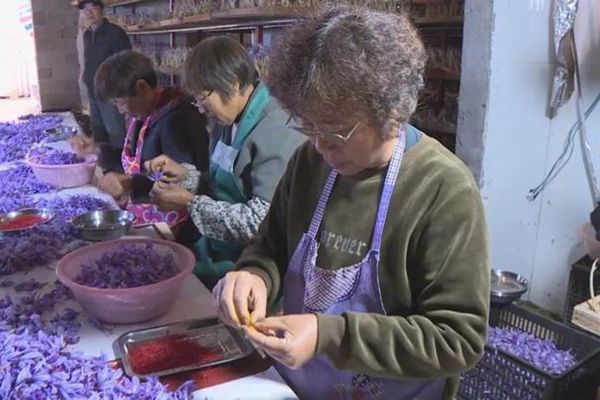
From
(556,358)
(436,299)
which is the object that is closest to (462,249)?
(436,299)

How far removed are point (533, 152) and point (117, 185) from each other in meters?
2.19

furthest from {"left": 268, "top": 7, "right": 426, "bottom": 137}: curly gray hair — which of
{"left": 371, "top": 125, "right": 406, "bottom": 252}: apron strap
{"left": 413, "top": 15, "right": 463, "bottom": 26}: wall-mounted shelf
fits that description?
{"left": 413, "top": 15, "right": 463, "bottom": 26}: wall-mounted shelf

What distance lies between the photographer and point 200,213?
1945mm

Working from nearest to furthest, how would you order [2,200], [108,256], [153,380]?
[153,380] < [108,256] < [2,200]

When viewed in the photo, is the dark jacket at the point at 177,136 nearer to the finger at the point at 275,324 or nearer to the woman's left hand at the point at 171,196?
the woman's left hand at the point at 171,196

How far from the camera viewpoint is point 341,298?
1.23 meters

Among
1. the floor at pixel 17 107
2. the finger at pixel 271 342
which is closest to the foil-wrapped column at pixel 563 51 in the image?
the finger at pixel 271 342

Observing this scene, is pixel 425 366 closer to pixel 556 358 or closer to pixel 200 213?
pixel 200 213

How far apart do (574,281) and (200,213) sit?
1.99 meters

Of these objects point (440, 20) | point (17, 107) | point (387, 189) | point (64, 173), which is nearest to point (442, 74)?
point (440, 20)

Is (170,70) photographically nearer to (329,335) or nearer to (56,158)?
(56,158)

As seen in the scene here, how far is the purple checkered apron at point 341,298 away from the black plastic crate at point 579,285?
188 cm

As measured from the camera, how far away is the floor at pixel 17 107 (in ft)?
28.6

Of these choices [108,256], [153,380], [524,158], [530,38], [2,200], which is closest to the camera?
[153,380]
